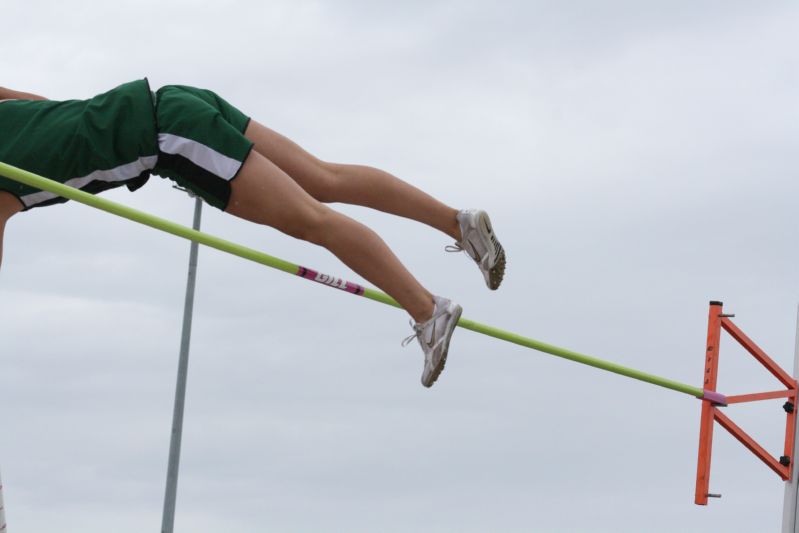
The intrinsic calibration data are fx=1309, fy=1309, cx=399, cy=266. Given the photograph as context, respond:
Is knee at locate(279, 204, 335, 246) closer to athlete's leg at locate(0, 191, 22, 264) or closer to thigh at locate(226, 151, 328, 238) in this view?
thigh at locate(226, 151, 328, 238)

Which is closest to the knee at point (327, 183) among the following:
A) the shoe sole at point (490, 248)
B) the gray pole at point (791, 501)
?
the shoe sole at point (490, 248)

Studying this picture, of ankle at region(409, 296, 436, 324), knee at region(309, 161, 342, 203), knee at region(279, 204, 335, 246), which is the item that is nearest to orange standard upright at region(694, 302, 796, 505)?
ankle at region(409, 296, 436, 324)

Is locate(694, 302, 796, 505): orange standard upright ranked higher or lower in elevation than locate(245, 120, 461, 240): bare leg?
lower

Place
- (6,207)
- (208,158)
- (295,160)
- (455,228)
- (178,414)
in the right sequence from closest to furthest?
(208,158)
(6,207)
(295,160)
(455,228)
(178,414)

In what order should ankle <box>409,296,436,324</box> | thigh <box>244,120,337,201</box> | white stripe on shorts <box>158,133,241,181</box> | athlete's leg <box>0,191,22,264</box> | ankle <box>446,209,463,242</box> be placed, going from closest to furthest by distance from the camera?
white stripe on shorts <box>158,133,241,181</box> < athlete's leg <box>0,191,22,264</box> < ankle <box>409,296,436,324</box> < thigh <box>244,120,337,201</box> < ankle <box>446,209,463,242</box>

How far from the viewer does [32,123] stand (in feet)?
16.7

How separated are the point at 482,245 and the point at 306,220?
1.16 metres

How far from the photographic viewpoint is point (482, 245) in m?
5.91

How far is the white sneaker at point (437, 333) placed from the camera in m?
5.31

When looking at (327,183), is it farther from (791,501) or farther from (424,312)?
(791,501)

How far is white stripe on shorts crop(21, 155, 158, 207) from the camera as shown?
5078 millimetres

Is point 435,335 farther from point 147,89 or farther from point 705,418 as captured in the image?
point 705,418

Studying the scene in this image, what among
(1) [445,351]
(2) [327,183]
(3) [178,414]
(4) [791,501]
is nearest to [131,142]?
(2) [327,183]

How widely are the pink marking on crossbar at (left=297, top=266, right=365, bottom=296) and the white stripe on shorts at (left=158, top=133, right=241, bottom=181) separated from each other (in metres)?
0.63
